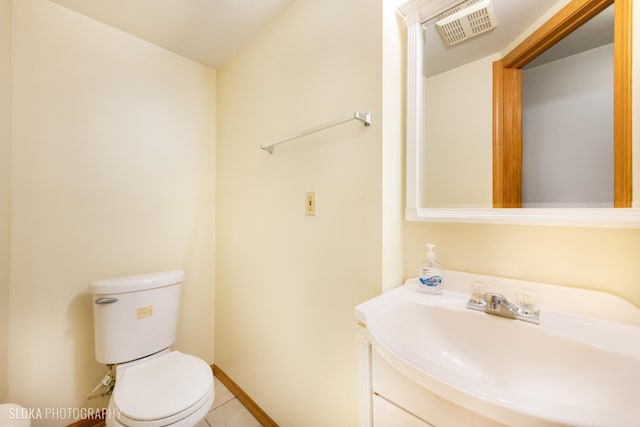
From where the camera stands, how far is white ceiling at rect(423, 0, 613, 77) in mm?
736

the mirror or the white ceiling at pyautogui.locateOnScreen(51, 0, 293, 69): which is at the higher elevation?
the white ceiling at pyautogui.locateOnScreen(51, 0, 293, 69)

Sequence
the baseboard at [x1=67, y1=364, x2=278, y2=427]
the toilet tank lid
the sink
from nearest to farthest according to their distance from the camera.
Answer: the sink < the toilet tank lid < the baseboard at [x1=67, y1=364, x2=278, y2=427]

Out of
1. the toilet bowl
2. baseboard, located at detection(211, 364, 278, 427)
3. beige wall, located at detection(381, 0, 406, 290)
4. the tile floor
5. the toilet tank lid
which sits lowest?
the tile floor

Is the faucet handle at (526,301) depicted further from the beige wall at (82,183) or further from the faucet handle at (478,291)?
the beige wall at (82,183)

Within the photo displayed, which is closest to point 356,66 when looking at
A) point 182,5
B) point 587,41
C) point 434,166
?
point 434,166

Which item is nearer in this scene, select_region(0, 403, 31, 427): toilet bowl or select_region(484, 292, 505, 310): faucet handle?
select_region(484, 292, 505, 310): faucet handle

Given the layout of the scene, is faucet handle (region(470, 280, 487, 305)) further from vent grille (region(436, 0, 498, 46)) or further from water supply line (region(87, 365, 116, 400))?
water supply line (region(87, 365, 116, 400))

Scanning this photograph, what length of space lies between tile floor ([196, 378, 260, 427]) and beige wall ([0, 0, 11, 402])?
93 cm

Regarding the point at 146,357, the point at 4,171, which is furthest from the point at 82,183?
the point at 146,357

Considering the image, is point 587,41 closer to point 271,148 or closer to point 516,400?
point 516,400

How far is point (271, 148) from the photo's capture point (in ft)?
4.60

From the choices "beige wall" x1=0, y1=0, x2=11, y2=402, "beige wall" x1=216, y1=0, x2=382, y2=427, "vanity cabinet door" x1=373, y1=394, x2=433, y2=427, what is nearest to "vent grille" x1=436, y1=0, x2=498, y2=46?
"beige wall" x1=216, y1=0, x2=382, y2=427

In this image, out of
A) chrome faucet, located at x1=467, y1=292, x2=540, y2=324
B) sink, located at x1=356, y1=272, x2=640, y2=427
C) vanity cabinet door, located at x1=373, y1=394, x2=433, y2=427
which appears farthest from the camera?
chrome faucet, located at x1=467, y1=292, x2=540, y2=324

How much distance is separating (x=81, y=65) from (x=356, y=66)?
1.47 m
